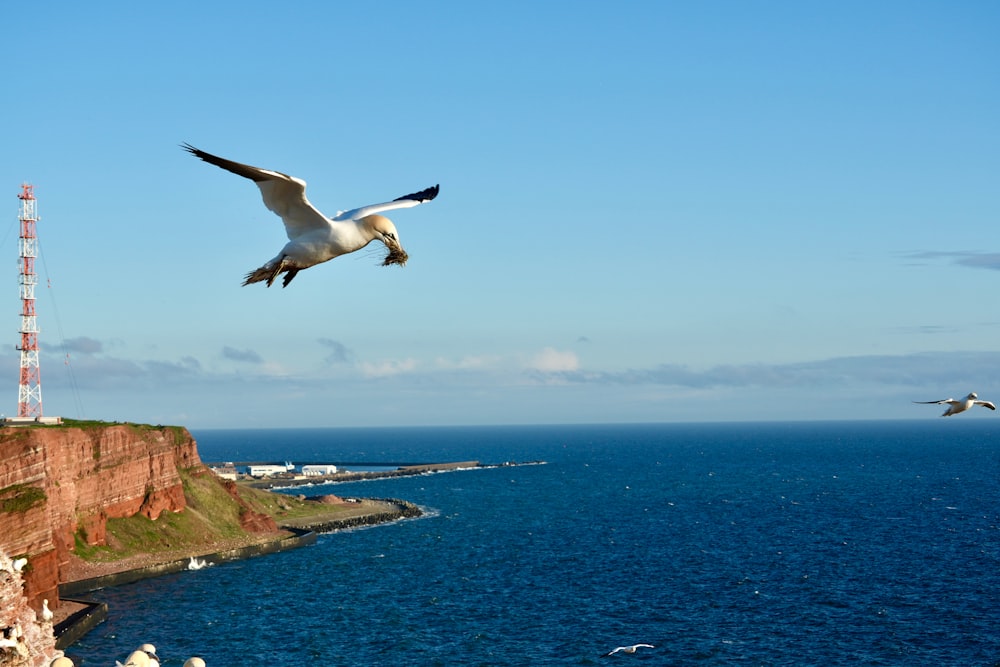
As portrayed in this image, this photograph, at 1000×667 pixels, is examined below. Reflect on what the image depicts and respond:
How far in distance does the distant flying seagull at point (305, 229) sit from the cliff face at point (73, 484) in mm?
48539

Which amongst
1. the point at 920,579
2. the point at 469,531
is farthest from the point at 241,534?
the point at 920,579

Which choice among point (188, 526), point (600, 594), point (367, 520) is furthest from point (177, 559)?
point (367, 520)

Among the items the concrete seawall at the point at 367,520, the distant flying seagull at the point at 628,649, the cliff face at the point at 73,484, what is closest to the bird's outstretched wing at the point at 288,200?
the distant flying seagull at the point at 628,649

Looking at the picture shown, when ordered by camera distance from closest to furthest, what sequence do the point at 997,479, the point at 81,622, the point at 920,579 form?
the point at 81,622
the point at 920,579
the point at 997,479

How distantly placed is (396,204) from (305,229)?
1.51 metres

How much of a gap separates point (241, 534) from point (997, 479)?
459 feet

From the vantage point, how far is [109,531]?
86.1 meters

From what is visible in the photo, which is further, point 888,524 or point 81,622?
point 888,524

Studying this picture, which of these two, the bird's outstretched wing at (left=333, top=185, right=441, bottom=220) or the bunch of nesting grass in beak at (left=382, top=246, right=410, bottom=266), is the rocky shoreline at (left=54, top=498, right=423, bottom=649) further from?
the bunch of nesting grass in beak at (left=382, top=246, right=410, bottom=266)

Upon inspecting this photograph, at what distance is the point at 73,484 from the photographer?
79.7m

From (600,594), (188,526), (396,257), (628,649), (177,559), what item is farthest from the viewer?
(188,526)

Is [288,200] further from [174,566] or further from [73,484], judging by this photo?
[174,566]

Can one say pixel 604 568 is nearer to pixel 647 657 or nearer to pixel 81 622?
pixel 647 657

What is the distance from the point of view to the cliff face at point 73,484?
56.8 m
